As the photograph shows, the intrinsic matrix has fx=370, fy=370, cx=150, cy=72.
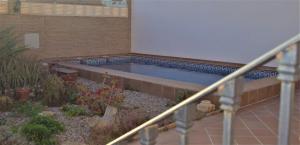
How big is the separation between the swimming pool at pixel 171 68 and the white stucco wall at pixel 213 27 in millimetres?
430

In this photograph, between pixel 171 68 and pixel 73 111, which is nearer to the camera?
pixel 73 111

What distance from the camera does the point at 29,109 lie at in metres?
5.23

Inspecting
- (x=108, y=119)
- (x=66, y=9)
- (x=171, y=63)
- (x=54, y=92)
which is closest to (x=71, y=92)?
(x=54, y=92)

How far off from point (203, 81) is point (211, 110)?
3.91 meters

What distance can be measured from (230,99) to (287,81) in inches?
7.4

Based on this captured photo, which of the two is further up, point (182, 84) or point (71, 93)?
point (182, 84)

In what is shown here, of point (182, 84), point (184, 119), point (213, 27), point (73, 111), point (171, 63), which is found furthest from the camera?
point (171, 63)

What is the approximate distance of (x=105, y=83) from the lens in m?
7.02

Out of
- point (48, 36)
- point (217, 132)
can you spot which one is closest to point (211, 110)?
point (217, 132)

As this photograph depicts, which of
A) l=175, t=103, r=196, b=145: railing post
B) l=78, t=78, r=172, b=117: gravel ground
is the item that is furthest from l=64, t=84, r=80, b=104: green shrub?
l=175, t=103, r=196, b=145: railing post

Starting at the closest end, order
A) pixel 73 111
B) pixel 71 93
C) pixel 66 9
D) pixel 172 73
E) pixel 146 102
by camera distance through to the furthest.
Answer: pixel 73 111 < pixel 146 102 < pixel 71 93 < pixel 172 73 < pixel 66 9

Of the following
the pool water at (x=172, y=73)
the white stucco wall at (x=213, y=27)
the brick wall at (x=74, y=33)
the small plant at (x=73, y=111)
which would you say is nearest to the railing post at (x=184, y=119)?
the small plant at (x=73, y=111)

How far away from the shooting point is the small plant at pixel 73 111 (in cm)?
514

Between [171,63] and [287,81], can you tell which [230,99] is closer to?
[287,81]
